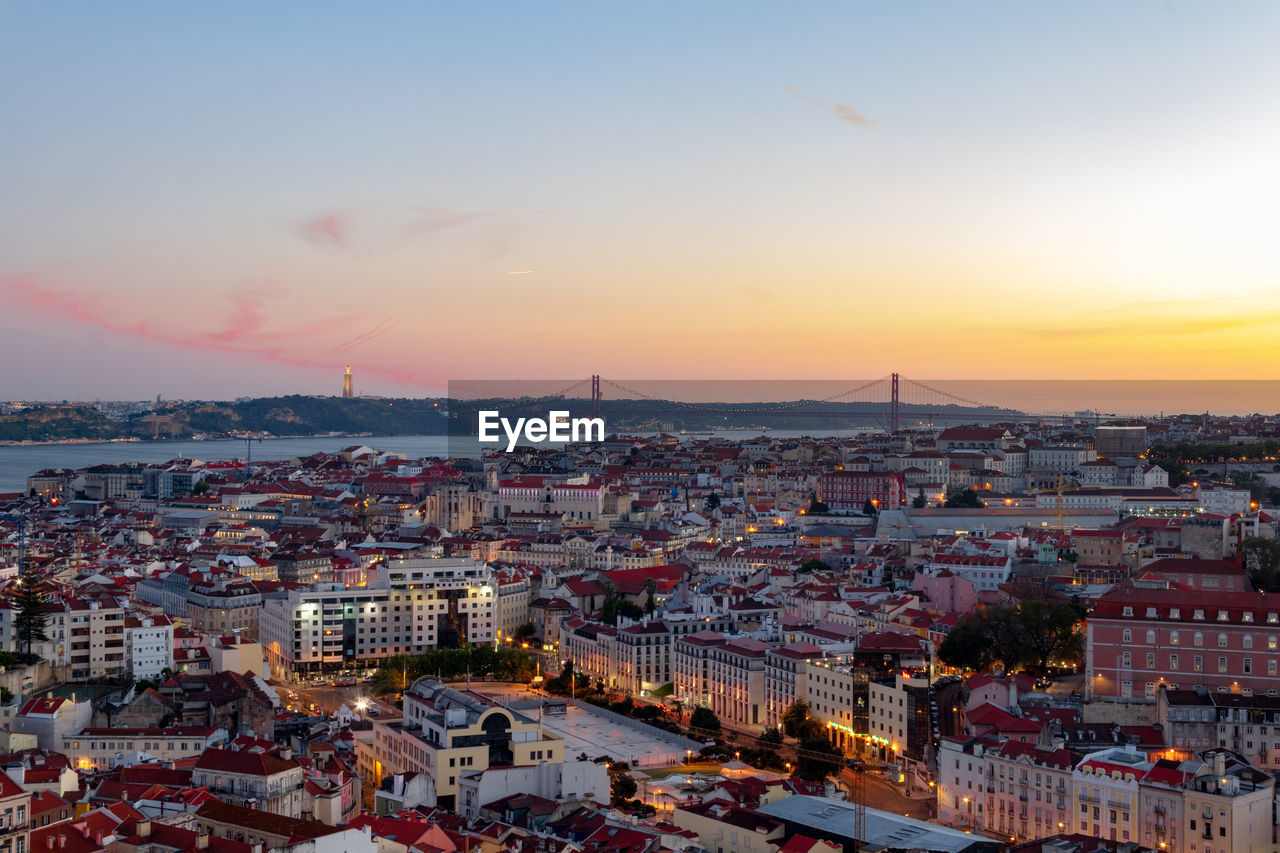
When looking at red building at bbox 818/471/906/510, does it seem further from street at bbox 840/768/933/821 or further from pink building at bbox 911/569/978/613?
street at bbox 840/768/933/821

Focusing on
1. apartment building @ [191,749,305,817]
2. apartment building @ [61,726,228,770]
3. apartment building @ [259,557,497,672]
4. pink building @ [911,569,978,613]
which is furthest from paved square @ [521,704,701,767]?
pink building @ [911,569,978,613]

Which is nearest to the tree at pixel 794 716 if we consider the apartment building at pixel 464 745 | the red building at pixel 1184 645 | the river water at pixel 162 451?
the red building at pixel 1184 645

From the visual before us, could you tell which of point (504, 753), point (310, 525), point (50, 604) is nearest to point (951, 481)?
point (310, 525)

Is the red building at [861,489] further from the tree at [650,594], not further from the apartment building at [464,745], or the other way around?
the apartment building at [464,745]

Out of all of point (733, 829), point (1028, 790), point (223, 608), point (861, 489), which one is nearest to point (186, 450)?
point (861, 489)

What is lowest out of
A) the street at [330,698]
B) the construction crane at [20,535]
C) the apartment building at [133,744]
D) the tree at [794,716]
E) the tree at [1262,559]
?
the street at [330,698]

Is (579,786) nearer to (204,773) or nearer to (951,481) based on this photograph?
(204,773)
